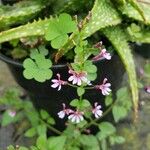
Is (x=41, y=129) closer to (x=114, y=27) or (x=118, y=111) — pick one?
(x=118, y=111)

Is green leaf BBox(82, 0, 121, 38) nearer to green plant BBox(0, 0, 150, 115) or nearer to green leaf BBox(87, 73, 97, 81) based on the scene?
green plant BBox(0, 0, 150, 115)

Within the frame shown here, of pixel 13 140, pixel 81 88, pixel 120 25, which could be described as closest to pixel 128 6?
pixel 120 25

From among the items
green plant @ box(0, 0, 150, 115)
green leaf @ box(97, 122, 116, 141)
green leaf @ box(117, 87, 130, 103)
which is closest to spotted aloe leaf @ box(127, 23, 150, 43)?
green plant @ box(0, 0, 150, 115)

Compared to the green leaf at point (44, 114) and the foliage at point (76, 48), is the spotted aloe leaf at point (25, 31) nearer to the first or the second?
the foliage at point (76, 48)

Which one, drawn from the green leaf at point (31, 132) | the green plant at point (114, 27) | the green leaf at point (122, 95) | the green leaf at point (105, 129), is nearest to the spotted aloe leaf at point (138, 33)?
the green plant at point (114, 27)

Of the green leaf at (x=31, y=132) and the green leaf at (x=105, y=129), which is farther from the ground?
the green leaf at (x=31, y=132)

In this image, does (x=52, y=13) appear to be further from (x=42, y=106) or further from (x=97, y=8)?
(x=42, y=106)
